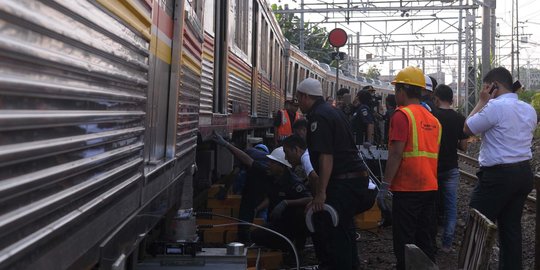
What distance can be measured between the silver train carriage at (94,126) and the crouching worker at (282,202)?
1.42 meters

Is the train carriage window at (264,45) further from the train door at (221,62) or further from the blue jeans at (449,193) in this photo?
the blue jeans at (449,193)

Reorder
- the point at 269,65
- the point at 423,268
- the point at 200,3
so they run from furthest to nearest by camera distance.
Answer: the point at 269,65 → the point at 200,3 → the point at 423,268

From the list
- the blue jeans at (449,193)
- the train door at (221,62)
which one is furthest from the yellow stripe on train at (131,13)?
the blue jeans at (449,193)

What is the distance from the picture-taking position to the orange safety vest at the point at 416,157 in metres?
4.71

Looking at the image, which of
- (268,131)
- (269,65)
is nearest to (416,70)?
(269,65)


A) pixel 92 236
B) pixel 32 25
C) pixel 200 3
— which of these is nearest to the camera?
Result: pixel 32 25

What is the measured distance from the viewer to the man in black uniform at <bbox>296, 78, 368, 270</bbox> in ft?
15.5

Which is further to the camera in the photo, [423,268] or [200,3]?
[200,3]

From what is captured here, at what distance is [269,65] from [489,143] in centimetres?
775

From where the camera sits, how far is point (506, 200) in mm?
4688

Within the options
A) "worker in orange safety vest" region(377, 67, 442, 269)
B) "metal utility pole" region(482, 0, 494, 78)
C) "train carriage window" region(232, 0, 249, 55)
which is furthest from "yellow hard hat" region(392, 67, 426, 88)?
"metal utility pole" region(482, 0, 494, 78)

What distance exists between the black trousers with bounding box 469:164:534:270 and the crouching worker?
1.51 meters

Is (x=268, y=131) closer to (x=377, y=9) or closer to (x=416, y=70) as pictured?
(x=377, y=9)

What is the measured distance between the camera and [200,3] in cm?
464
